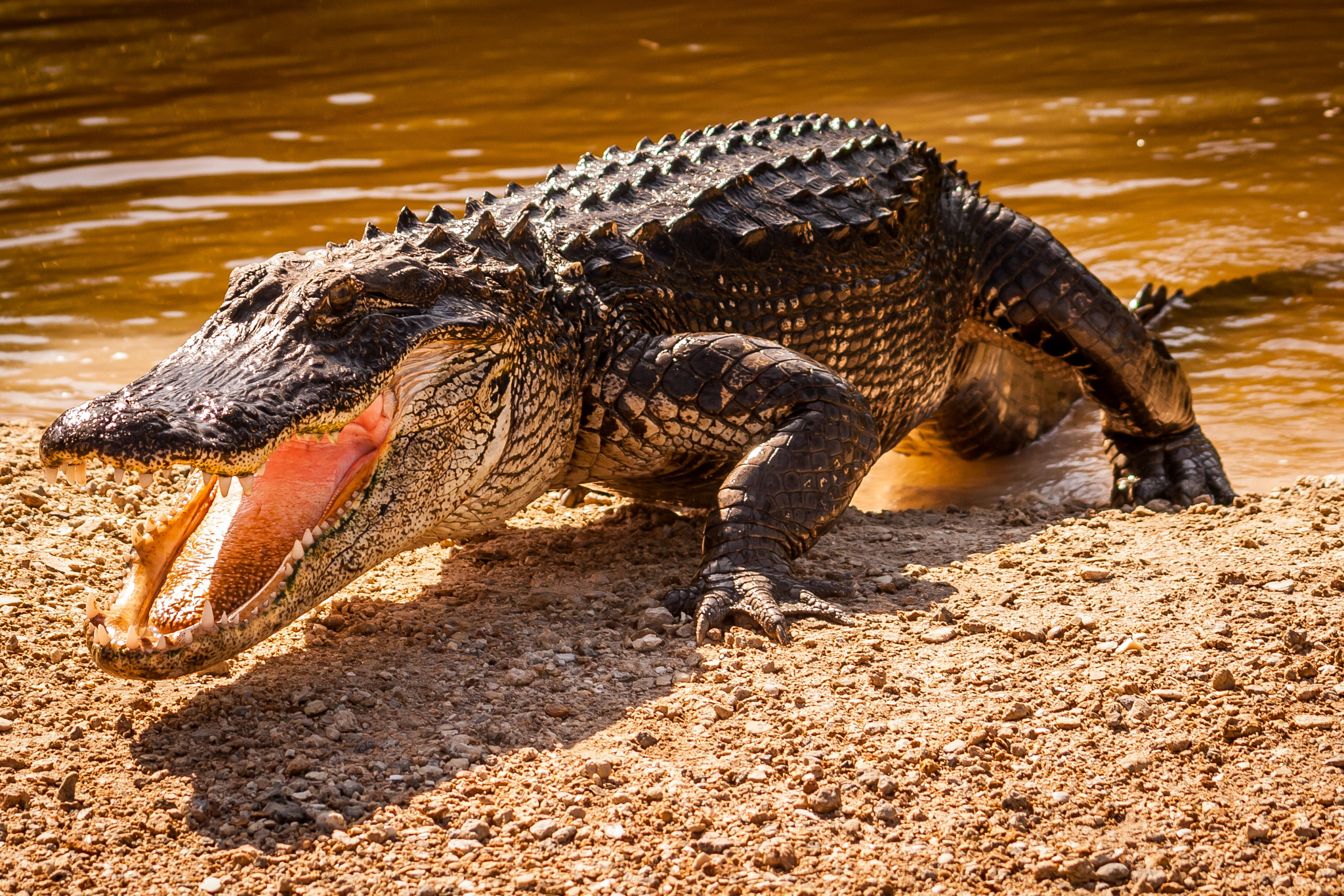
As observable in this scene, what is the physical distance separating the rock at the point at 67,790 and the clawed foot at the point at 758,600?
160 centimetres

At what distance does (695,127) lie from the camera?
38.3 ft

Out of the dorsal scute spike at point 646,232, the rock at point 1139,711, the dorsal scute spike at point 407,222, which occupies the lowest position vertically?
the rock at point 1139,711

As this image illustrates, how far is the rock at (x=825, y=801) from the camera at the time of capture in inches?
101

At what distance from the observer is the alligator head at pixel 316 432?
2785mm

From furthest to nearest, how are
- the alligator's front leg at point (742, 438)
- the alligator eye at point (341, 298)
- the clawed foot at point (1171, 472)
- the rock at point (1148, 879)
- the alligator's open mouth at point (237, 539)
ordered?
the clawed foot at point (1171, 472), the alligator's front leg at point (742, 438), the alligator eye at point (341, 298), the alligator's open mouth at point (237, 539), the rock at point (1148, 879)

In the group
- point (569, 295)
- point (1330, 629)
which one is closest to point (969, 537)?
point (1330, 629)

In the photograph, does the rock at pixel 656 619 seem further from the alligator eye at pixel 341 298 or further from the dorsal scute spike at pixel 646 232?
the dorsal scute spike at pixel 646 232

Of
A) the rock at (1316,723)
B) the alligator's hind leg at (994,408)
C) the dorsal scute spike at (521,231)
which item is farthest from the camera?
the alligator's hind leg at (994,408)

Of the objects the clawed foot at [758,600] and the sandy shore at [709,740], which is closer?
the sandy shore at [709,740]

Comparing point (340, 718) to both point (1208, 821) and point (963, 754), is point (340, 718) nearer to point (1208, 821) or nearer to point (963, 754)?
point (963, 754)

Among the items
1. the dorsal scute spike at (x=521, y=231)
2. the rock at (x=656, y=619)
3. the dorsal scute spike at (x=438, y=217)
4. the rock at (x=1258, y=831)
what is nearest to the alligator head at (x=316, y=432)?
the dorsal scute spike at (x=521, y=231)

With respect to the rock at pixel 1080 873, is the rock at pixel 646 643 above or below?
above

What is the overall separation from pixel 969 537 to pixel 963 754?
1755 millimetres

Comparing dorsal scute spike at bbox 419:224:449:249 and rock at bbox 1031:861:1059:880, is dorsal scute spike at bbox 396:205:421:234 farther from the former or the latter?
rock at bbox 1031:861:1059:880
